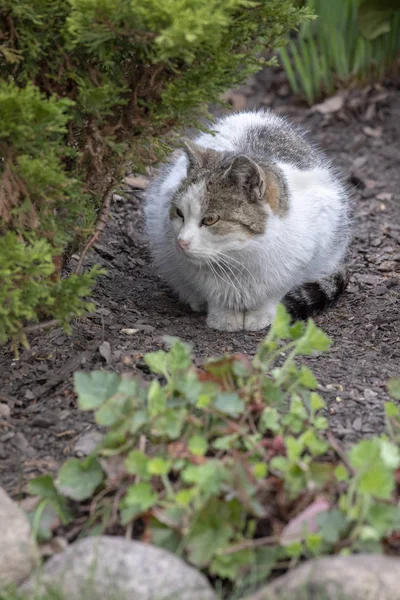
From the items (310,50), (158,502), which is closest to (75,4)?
(158,502)

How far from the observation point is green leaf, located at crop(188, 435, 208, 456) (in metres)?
2.63

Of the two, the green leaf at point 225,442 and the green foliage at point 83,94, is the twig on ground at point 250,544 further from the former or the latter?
the green foliage at point 83,94

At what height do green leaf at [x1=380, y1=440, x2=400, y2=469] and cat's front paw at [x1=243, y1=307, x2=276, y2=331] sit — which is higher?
green leaf at [x1=380, y1=440, x2=400, y2=469]

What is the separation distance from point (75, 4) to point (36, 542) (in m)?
1.80

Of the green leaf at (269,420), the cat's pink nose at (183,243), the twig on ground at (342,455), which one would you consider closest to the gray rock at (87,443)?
the green leaf at (269,420)

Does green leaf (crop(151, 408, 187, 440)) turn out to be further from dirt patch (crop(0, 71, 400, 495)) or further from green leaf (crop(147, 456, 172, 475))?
dirt patch (crop(0, 71, 400, 495))

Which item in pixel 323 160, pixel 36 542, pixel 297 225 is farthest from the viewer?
pixel 323 160

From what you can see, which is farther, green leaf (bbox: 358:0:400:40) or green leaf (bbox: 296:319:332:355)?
green leaf (bbox: 358:0:400:40)

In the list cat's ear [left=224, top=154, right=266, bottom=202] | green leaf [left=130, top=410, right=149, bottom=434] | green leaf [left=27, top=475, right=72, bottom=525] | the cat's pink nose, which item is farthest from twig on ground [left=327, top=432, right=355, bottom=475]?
cat's ear [left=224, top=154, right=266, bottom=202]

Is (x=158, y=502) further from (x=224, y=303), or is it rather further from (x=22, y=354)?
(x=224, y=303)

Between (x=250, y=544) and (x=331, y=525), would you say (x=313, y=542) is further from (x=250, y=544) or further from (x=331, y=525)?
(x=250, y=544)

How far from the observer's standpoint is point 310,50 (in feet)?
24.3

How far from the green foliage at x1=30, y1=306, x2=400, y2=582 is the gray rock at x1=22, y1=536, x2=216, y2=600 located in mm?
76

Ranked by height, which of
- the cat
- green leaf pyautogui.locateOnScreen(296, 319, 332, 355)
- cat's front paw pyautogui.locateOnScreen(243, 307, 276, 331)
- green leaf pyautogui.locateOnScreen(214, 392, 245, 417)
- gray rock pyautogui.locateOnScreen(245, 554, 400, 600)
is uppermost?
green leaf pyautogui.locateOnScreen(296, 319, 332, 355)
